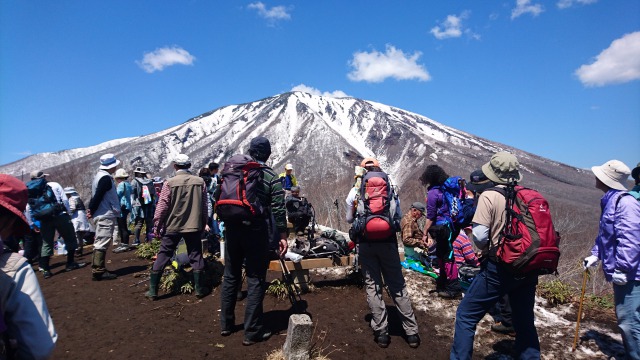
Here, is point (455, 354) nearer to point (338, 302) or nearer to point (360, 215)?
point (360, 215)

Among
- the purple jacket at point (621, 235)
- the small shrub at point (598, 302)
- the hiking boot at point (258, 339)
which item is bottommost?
the small shrub at point (598, 302)

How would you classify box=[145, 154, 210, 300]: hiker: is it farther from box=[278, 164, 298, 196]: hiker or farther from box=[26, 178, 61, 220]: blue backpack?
box=[278, 164, 298, 196]: hiker

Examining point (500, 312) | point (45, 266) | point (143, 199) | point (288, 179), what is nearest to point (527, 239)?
point (500, 312)

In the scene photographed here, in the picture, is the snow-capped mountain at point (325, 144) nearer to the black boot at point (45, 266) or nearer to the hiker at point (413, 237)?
the black boot at point (45, 266)

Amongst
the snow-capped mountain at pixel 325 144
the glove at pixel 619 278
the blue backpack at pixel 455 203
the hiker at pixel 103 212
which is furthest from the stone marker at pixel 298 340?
the snow-capped mountain at pixel 325 144

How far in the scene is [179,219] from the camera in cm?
470

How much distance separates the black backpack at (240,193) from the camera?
344cm

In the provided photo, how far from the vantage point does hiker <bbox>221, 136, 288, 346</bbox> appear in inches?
140

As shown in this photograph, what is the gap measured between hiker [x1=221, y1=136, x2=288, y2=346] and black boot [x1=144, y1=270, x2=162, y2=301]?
1.65 meters

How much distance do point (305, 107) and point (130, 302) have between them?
9291 cm

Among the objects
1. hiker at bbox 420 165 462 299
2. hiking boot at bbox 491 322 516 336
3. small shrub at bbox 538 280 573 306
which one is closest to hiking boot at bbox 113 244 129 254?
hiker at bbox 420 165 462 299

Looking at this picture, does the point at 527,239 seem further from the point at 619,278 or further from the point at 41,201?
the point at 41,201

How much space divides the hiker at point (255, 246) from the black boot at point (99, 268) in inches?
126

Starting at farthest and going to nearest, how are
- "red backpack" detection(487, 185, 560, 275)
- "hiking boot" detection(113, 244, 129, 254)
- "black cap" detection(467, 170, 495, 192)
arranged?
"hiking boot" detection(113, 244, 129, 254) < "black cap" detection(467, 170, 495, 192) < "red backpack" detection(487, 185, 560, 275)
